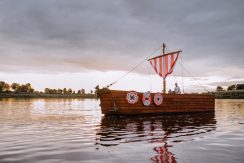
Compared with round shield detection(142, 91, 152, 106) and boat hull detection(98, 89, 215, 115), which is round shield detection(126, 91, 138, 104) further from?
round shield detection(142, 91, 152, 106)

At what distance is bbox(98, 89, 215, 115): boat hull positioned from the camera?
764 inches

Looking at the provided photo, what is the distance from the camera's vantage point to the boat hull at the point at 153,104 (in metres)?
19.4

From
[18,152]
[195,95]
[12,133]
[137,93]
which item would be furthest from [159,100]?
[18,152]

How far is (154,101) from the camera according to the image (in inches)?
822

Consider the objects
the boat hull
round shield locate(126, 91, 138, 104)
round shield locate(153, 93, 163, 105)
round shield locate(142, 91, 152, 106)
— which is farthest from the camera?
round shield locate(153, 93, 163, 105)

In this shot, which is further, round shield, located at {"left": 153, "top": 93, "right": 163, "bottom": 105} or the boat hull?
round shield, located at {"left": 153, "top": 93, "right": 163, "bottom": 105}

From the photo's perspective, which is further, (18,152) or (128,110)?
(128,110)

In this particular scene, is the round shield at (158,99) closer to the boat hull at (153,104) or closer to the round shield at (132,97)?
the boat hull at (153,104)

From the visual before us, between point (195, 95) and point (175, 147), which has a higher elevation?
point (195, 95)

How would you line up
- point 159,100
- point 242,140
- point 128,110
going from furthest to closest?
1. point 159,100
2. point 128,110
3. point 242,140

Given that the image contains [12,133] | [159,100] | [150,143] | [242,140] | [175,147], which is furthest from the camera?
[159,100]

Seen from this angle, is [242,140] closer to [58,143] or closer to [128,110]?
[58,143]

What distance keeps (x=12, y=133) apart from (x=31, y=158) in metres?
4.88

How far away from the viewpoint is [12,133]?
36.4ft
